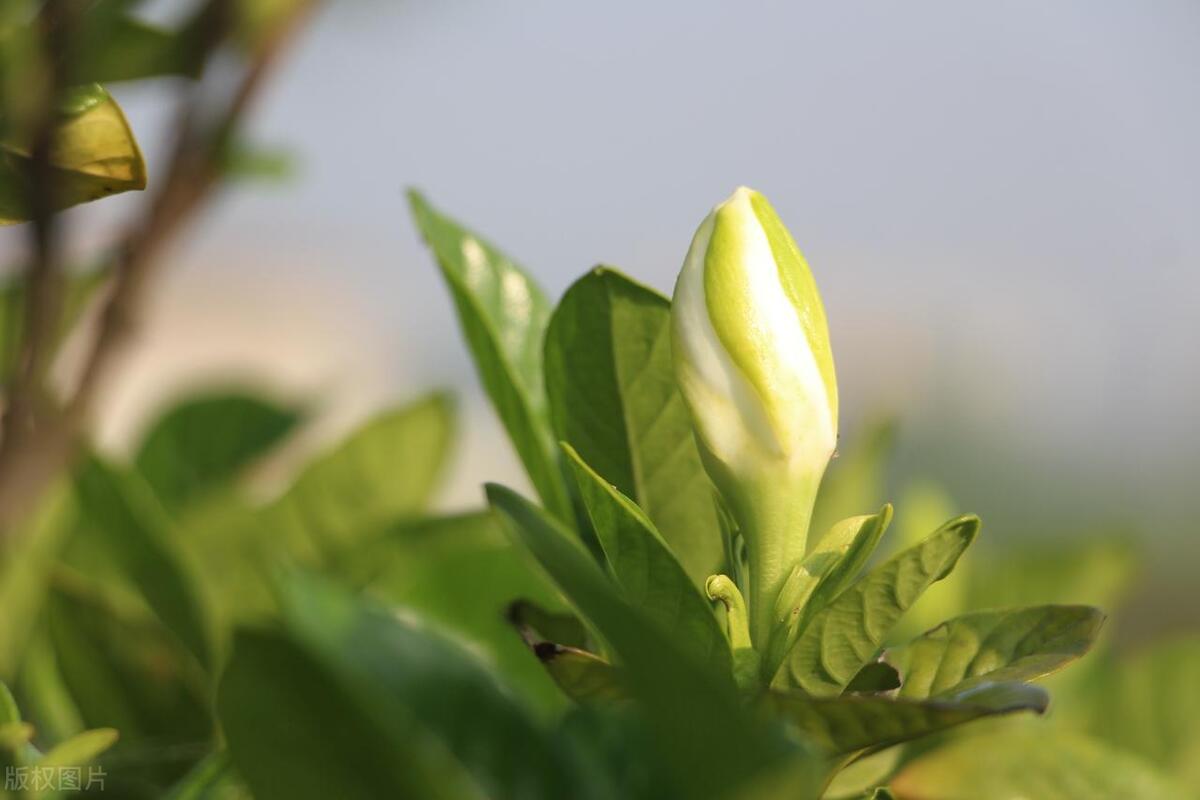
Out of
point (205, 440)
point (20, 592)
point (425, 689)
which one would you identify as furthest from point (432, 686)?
point (205, 440)

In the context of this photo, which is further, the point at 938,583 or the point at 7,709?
the point at 938,583

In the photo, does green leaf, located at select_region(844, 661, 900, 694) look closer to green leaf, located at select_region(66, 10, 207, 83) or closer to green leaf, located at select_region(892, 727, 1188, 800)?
green leaf, located at select_region(892, 727, 1188, 800)

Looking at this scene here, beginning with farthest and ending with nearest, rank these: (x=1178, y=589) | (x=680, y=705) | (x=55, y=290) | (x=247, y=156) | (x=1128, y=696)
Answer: (x=1178, y=589), (x=247, y=156), (x=1128, y=696), (x=55, y=290), (x=680, y=705)

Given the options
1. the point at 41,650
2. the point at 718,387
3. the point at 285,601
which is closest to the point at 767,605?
the point at 718,387

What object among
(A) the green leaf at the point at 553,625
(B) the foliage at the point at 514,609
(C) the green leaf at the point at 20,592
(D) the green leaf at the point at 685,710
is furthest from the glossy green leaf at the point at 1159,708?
(C) the green leaf at the point at 20,592

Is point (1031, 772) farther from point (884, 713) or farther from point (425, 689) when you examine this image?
point (425, 689)

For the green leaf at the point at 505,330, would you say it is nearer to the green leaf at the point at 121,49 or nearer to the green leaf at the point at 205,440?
the green leaf at the point at 121,49

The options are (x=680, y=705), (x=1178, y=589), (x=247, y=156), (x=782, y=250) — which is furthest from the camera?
(x=1178, y=589)

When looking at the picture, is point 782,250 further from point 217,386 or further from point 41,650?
point 217,386
